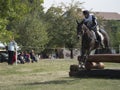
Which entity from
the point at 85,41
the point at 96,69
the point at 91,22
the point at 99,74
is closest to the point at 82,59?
the point at 85,41

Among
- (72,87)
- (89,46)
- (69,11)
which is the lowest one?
(72,87)

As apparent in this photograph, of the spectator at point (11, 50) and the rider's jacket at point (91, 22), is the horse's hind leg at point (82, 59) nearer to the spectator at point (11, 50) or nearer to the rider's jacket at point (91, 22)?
the rider's jacket at point (91, 22)

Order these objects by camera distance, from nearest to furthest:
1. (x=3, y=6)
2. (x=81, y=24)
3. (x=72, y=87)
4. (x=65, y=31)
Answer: (x=72, y=87) → (x=81, y=24) → (x=3, y=6) → (x=65, y=31)

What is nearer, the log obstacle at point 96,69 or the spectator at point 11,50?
the log obstacle at point 96,69

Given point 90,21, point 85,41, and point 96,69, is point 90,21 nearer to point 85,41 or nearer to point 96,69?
point 85,41

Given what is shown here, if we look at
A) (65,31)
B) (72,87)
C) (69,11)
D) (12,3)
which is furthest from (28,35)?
(72,87)

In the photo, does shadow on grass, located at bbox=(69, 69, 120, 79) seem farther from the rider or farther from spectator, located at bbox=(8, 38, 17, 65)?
spectator, located at bbox=(8, 38, 17, 65)

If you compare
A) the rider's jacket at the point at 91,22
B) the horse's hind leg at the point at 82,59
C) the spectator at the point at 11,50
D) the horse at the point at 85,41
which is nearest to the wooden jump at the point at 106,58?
the horse at the point at 85,41

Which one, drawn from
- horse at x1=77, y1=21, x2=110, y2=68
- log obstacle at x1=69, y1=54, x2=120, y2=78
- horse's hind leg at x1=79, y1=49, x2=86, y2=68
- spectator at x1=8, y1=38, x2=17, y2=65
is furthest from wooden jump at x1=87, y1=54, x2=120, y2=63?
spectator at x1=8, y1=38, x2=17, y2=65

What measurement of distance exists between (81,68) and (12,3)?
31.8ft

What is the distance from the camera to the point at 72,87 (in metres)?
11.9

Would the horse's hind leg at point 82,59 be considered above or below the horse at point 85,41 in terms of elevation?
below

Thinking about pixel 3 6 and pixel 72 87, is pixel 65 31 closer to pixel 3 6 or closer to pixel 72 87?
pixel 3 6

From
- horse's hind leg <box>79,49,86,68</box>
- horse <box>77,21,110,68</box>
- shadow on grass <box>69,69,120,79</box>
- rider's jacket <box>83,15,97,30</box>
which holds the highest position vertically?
rider's jacket <box>83,15,97,30</box>
